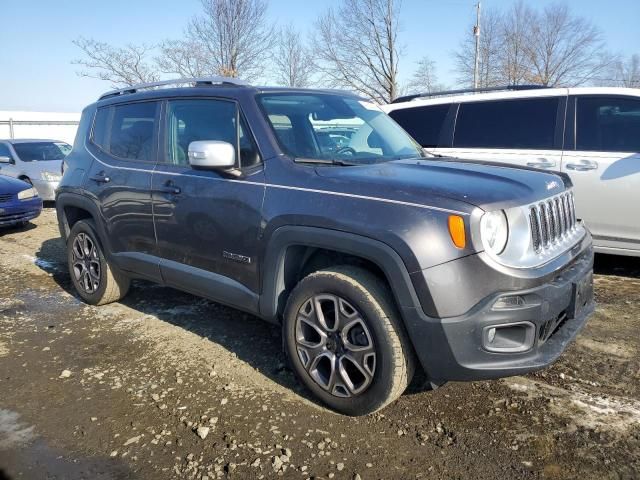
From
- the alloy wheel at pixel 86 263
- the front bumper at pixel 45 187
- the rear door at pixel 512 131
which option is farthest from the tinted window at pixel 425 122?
the front bumper at pixel 45 187

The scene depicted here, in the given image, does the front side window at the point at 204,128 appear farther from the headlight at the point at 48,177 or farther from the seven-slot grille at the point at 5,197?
the headlight at the point at 48,177

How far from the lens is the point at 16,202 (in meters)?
8.86

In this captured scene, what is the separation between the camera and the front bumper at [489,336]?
103 inches

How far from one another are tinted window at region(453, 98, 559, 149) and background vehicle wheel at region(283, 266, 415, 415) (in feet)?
12.1

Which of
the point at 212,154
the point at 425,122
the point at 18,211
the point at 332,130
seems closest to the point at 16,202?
the point at 18,211

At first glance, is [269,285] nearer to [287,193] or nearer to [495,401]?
[287,193]

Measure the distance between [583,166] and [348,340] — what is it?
3.68m

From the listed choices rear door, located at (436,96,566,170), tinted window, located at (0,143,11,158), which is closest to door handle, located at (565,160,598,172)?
rear door, located at (436,96,566,170)

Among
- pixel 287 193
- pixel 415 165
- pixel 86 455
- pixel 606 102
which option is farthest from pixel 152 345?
pixel 606 102

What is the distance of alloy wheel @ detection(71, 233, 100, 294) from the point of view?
500cm

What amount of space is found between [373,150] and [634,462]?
2371 millimetres

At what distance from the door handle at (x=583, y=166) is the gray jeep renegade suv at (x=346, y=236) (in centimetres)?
209

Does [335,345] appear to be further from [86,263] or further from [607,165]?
[607,165]

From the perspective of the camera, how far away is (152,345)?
Answer: 4188 millimetres
